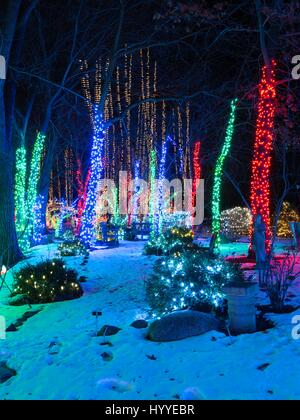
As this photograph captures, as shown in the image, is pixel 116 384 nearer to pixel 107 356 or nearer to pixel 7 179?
pixel 107 356

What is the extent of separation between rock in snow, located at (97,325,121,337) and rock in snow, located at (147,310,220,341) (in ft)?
1.96

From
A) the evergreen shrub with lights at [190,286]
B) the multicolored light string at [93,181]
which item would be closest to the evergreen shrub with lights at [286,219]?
the multicolored light string at [93,181]

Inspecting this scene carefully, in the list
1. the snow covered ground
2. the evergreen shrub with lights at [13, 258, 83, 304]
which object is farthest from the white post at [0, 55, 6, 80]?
the snow covered ground

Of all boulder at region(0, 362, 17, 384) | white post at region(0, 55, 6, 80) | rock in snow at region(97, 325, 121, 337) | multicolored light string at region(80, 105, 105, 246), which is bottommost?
boulder at region(0, 362, 17, 384)

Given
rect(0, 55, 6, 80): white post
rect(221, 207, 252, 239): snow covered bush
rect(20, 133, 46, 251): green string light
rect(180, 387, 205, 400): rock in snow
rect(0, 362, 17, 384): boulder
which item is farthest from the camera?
rect(221, 207, 252, 239): snow covered bush

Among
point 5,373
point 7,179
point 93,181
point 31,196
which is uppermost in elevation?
point 93,181

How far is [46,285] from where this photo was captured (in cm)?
973

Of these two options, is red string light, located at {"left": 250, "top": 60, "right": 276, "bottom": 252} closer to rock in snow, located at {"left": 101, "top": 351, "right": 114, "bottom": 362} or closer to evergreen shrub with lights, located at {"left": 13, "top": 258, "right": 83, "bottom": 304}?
evergreen shrub with lights, located at {"left": 13, "top": 258, "right": 83, "bottom": 304}

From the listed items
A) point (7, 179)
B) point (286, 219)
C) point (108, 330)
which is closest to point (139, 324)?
point (108, 330)

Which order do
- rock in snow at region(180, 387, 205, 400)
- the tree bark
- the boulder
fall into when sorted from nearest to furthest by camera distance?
rock in snow at region(180, 387, 205, 400)
the boulder
the tree bark

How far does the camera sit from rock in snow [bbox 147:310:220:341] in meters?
6.32

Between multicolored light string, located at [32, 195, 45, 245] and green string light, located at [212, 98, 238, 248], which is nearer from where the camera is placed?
green string light, located at [212, 98, 238, 248]

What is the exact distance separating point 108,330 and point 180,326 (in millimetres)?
1154
